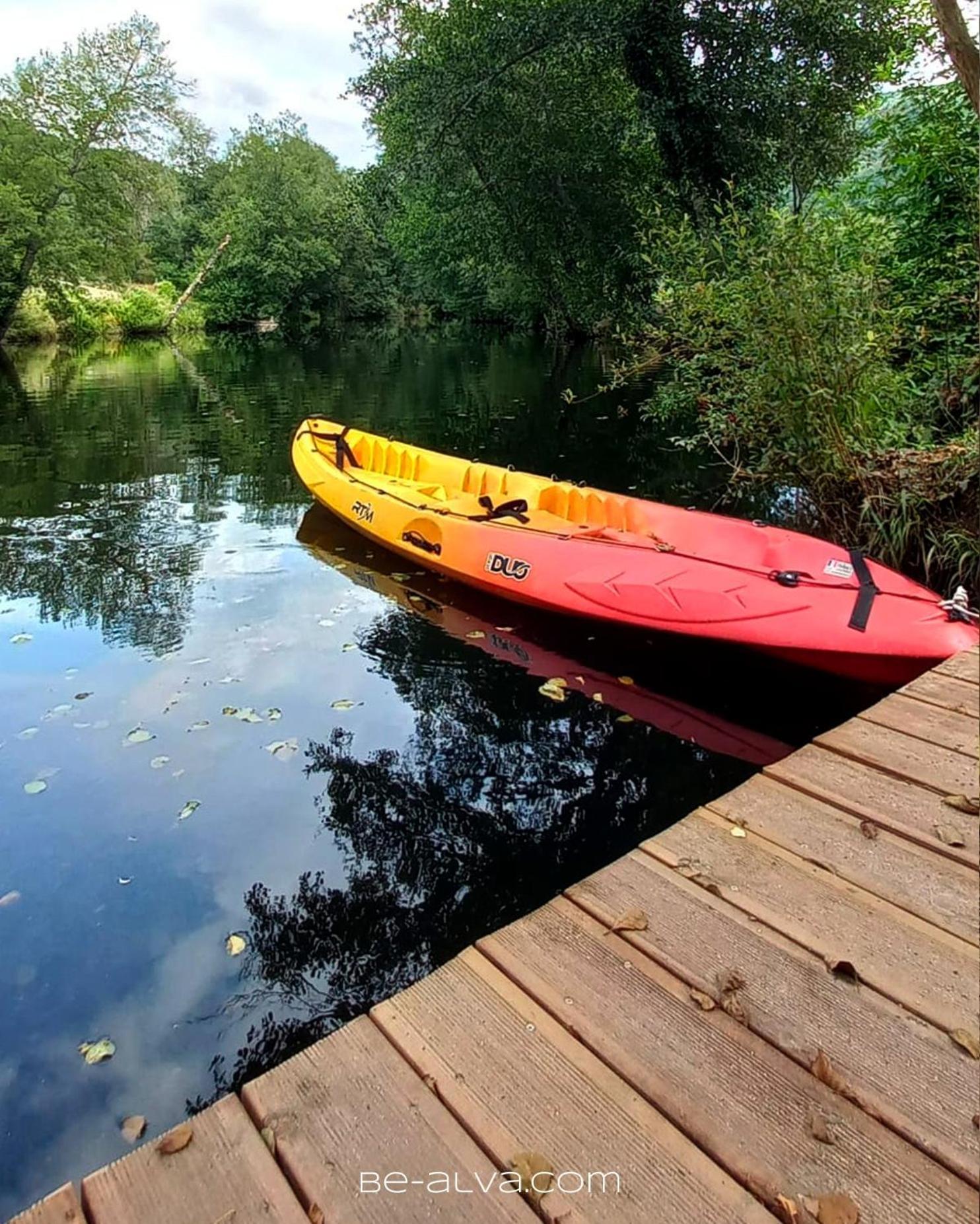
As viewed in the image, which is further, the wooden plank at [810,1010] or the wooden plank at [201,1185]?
the wooden plank at [810,1010]

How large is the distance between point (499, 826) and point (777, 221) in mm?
4061

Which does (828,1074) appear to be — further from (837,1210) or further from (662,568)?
(662,568)

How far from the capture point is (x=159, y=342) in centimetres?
3080

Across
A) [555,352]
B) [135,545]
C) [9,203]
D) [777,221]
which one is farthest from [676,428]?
[9,203]

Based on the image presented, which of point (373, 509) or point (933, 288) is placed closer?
point (933, 288)

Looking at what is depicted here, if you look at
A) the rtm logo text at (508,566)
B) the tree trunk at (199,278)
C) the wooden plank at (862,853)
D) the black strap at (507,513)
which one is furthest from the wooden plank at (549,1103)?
the tree trunk at (199,278)

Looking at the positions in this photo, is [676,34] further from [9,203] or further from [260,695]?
[9,203]

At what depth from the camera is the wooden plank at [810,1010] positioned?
1452 mm

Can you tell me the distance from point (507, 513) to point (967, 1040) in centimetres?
475

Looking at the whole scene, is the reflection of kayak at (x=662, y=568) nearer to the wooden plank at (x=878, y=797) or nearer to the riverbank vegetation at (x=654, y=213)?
the riverbank vegetation at (x=654, y=213)

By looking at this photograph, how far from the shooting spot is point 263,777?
12.7ft

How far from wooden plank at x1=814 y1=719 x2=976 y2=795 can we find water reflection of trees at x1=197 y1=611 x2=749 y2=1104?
938 millimetres

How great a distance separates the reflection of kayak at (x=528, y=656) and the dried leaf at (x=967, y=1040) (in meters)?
2.40

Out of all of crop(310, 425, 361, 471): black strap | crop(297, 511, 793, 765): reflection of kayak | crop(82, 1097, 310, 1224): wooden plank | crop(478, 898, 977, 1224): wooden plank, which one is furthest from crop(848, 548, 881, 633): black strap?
crop(310, 425, 361, 471): black strap
